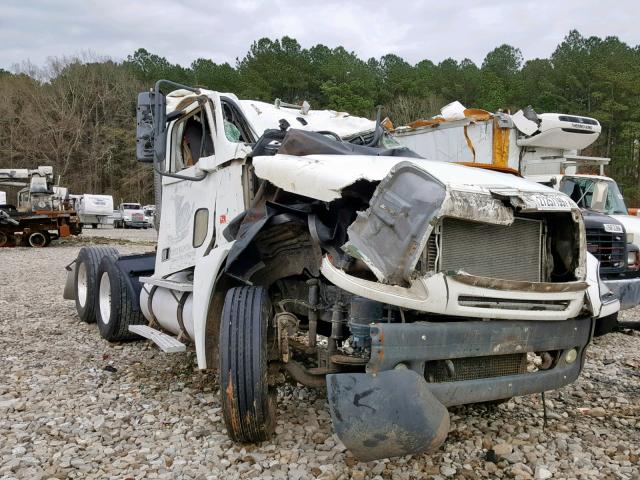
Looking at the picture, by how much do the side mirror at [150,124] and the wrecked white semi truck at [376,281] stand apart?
0.04 ft

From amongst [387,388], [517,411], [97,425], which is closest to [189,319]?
[97,425]

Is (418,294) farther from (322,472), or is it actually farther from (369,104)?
(369,104)

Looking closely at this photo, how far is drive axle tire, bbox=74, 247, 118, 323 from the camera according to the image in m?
6.89

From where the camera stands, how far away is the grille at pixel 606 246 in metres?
7.00

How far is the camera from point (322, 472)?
326 centimetres

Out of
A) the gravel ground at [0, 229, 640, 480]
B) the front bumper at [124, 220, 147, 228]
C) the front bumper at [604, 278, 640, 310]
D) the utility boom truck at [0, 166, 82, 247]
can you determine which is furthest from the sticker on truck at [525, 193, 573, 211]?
the front bumper at [124, 220, 147, 228]

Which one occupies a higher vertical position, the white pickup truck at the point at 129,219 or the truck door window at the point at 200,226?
the truck door window at the point at 200,226

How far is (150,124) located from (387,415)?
2.95 m

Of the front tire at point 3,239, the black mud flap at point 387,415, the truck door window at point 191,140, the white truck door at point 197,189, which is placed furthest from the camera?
the front tire at point 3,239

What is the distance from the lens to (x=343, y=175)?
289 centimetres

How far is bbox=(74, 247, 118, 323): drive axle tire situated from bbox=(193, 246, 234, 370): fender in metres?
3.29

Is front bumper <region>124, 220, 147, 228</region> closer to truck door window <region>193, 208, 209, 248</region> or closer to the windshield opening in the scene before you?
the windshield opening

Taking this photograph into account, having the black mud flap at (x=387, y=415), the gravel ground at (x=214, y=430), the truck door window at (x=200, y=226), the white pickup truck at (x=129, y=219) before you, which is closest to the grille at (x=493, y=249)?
the black mud flap at (x=387, y=415)

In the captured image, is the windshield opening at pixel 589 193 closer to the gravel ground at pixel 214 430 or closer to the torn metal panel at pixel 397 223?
the gravel ground at pixel 214 430
